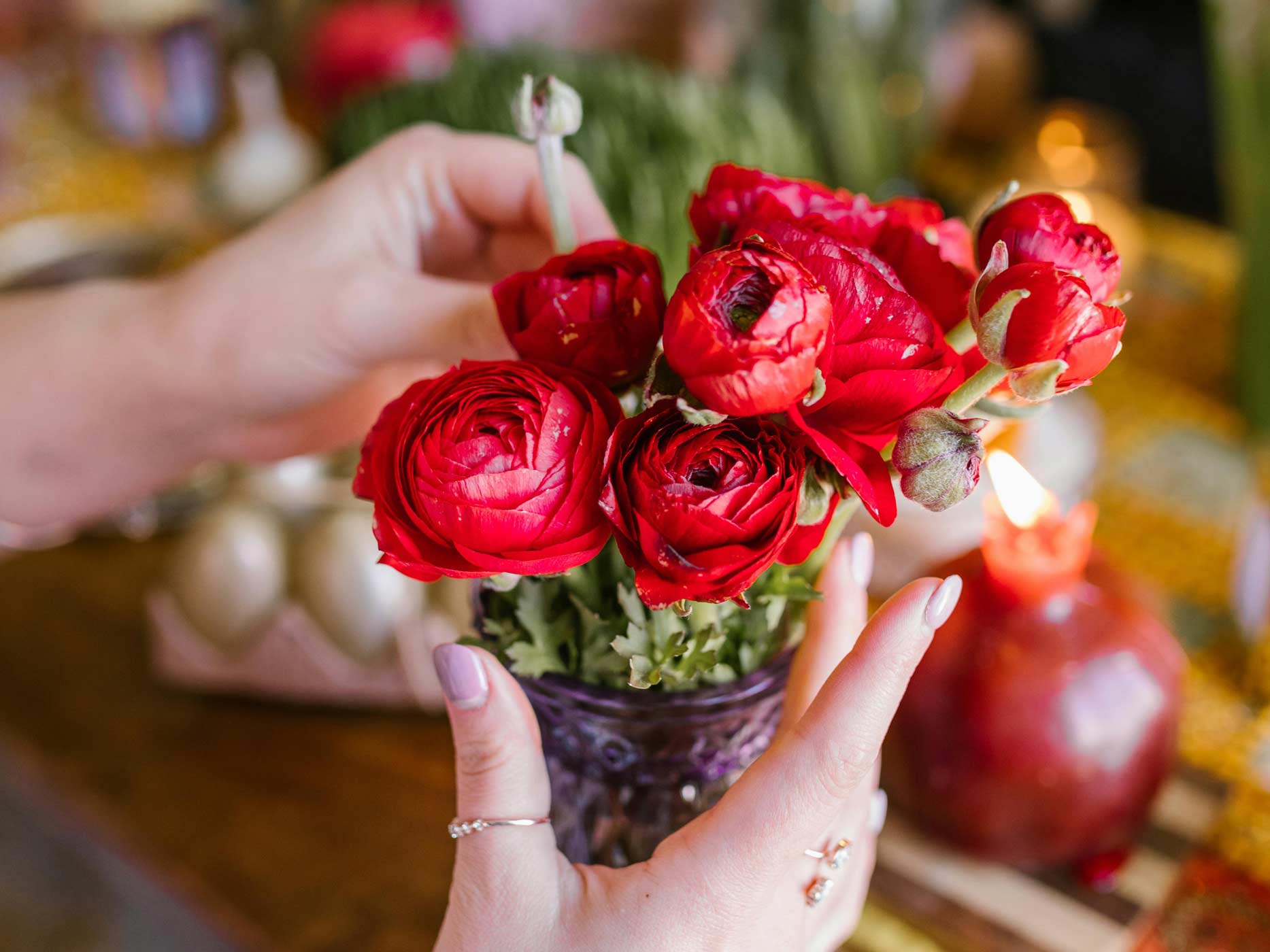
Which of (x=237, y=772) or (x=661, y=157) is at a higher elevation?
(x=661, y=157)

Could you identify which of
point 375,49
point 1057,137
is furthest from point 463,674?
point 375,49

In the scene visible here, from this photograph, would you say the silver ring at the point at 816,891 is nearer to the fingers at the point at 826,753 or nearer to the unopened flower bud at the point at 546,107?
the fingers at the point at 826,753

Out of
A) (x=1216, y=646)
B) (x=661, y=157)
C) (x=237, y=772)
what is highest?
(x=661, y=157)

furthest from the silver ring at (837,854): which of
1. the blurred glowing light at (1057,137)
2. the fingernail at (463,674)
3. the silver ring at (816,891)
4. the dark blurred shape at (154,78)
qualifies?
the dark blurred shape at (154,78)

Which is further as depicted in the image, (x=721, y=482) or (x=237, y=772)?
(x=237, y=772)

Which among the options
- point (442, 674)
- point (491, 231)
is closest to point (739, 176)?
point (442, 674)

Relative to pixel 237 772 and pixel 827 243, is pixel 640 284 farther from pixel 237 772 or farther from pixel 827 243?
pixel 237 772

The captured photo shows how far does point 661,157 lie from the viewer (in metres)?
0.67

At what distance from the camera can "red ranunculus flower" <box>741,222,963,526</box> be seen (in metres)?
0.21

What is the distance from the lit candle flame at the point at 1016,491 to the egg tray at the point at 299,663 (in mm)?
254

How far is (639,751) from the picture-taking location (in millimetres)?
302

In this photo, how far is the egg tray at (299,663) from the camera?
20.4 inches

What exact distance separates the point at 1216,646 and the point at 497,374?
18.5 inches

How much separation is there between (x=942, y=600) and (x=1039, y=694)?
18 centimetres
